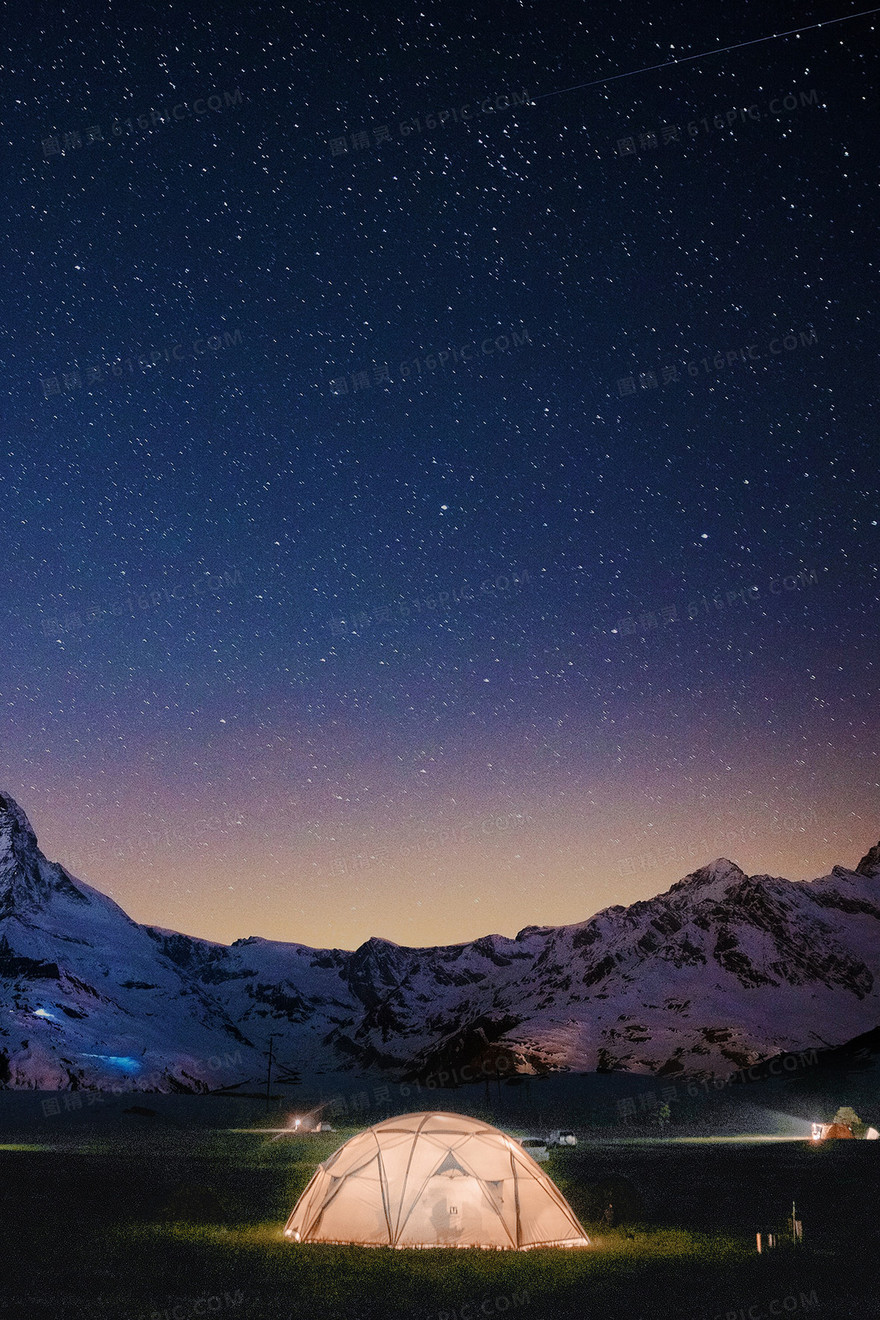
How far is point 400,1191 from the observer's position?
18.6 m

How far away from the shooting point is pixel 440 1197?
728 inches

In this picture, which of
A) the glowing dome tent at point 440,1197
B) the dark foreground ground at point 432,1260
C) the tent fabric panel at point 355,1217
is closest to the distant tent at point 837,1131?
the dark foreground ground at point 432,1260

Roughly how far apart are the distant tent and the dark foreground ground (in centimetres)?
4538

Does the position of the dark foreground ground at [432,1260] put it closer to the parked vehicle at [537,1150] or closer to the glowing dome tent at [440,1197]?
the glowing dome tent at [440,1197]

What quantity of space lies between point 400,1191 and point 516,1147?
2.42 m

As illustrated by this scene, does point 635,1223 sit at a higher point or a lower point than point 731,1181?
higher

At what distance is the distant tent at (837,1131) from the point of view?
3059 inches

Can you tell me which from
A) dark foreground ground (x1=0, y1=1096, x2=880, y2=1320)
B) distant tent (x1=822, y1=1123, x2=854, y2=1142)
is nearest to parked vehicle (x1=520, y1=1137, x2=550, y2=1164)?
dark foreground ground (x1=0, y1=1096, x2=880, y2=1320)

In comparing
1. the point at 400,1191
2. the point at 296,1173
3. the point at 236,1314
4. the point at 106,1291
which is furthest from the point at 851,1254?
the point at 296,1173

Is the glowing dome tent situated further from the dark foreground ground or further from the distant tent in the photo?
the distant tent

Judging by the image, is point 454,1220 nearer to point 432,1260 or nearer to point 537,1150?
point 432,1260

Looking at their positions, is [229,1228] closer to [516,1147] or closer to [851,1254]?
[516,1147]

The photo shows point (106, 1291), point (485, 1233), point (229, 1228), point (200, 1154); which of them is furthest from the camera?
point (200, 1154)

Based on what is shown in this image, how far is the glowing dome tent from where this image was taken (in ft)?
60.0
